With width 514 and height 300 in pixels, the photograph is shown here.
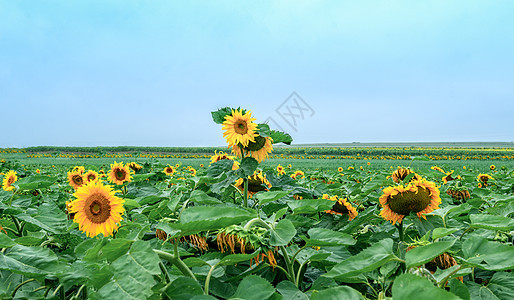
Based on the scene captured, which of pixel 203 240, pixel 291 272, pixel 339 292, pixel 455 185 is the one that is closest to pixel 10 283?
pixel 203 240

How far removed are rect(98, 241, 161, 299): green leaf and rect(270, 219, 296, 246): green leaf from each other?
1.17 ft

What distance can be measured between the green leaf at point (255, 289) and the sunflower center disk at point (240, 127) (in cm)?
133

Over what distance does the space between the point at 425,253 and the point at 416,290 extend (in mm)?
216

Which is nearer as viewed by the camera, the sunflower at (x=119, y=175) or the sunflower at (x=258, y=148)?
the sunflower at (x=258, y=148)

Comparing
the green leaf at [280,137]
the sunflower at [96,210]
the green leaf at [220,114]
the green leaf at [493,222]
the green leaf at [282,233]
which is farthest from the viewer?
the green leaf at [280,137]

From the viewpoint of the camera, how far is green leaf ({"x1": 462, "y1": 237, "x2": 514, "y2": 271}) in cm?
87

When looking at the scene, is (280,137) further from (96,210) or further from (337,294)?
(337,294)

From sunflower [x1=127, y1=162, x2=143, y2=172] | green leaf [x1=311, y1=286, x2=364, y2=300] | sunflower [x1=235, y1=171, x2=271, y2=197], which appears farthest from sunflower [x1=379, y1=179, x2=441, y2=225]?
sunflower [x1=127, y1=162, x2=143, y2=172]

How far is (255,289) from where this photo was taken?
0.91 metres

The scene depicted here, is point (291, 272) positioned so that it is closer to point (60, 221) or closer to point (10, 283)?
point (10, 283)

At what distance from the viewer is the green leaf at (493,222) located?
117 centimetres

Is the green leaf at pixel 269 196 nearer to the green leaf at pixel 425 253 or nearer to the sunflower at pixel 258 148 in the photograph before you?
the green leaf at pixel 425 253

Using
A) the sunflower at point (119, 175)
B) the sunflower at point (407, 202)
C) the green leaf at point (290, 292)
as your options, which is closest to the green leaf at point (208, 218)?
the green leaf at point (290, 292)

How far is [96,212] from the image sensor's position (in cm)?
155
